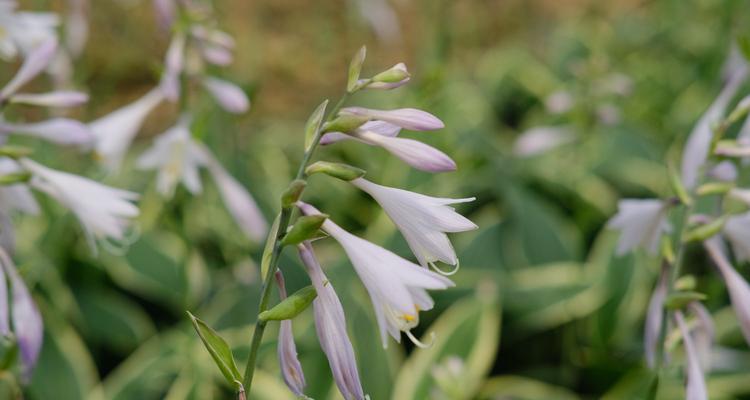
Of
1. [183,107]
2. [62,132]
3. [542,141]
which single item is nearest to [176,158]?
[183,107]

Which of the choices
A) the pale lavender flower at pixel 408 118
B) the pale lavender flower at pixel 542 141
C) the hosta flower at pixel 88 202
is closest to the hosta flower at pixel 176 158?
the hosta flower at pixel 88 202

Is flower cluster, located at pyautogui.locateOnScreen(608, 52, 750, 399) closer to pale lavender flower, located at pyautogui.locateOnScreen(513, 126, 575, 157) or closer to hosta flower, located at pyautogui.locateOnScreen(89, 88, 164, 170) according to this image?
hosta flower, located at pyautogui.locateOnScreen(89, 88, 164, 170)

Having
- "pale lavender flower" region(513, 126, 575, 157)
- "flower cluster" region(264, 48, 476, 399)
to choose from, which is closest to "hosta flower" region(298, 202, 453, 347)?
"flower cluster" region(264, 48, 476, 399)

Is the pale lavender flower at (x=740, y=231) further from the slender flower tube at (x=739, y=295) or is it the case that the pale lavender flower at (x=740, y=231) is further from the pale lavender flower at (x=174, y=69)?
the pale lavender flower at (x=174, y=69)

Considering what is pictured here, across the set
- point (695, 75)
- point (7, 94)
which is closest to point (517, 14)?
point (695, 75)

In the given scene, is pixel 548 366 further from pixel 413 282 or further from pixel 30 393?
pixel 413 282

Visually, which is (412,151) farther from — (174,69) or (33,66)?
(174,69)
